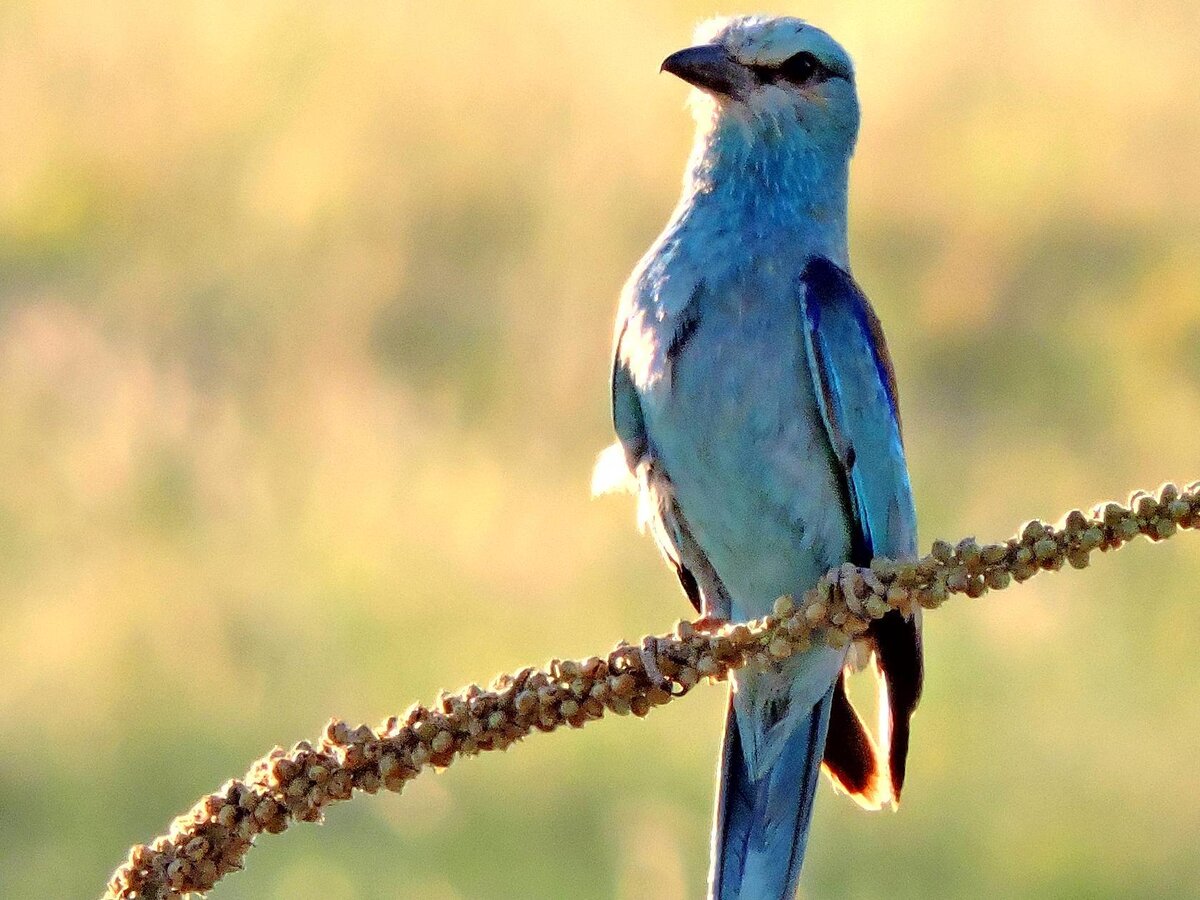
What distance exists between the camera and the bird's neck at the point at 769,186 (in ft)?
11.6

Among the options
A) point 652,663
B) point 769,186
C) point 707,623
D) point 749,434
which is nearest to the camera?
point 652,663

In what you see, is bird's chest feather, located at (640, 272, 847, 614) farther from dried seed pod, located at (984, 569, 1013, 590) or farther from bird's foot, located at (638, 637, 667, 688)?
dried seed pod, located at (984, 569, 1013, 590)

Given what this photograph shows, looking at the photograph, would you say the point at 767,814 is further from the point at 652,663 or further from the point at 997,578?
the point at 997,578

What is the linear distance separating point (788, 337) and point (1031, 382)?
10.2 ft

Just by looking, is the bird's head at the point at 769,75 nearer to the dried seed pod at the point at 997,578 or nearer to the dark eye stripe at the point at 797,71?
the dark eye stripe at the point at 797,71

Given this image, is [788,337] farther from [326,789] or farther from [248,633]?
[248,633]

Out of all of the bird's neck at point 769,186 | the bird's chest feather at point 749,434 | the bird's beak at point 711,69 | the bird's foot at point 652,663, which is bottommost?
the bird's foot at point 652,663

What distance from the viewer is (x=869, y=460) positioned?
134 inches

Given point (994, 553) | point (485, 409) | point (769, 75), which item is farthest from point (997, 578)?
point (485, 409)

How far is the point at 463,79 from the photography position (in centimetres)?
Result: 716

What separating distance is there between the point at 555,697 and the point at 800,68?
1691 millimetres

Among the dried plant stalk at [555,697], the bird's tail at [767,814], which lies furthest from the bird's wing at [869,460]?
the dried plant stalk at [555,697]

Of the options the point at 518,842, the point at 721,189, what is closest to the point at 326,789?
the point at 721,189

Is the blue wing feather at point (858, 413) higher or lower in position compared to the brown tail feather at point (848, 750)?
higher
